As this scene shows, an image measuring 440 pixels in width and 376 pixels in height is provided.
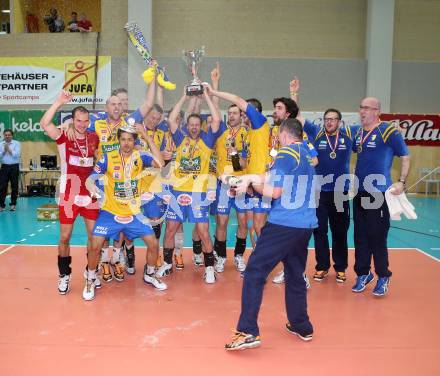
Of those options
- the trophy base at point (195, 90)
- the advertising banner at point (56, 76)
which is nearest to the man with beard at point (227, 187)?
the trophy base at point (195, 90)

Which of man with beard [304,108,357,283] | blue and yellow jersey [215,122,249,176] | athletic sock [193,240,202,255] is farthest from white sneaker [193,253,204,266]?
man with beard [304,108,357,283]

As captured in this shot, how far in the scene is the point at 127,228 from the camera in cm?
530

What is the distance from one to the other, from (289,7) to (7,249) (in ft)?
45.6

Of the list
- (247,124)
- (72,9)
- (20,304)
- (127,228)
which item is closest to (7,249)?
(20,304)

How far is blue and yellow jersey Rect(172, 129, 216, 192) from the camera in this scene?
596 cm

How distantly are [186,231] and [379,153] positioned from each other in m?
5.26

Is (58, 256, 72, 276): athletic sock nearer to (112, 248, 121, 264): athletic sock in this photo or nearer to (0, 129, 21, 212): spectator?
(112, 248, 121, 264): athletic sock

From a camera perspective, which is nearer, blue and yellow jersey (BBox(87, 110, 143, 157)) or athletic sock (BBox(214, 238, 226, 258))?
blue and yellow jersey (BBox(87, 110, 143, 157))

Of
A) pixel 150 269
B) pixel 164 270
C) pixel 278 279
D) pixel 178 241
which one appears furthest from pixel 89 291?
pixel 278 279

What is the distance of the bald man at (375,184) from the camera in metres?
5.43

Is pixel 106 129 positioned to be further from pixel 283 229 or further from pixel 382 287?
pixel 382 287

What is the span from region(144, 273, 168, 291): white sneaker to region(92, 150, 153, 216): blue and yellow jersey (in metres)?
0.94

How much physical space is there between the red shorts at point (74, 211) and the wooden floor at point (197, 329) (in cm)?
90

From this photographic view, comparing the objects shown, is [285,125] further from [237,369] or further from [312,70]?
[312,70]
